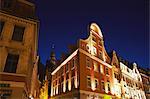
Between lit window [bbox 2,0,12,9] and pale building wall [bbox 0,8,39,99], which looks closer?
pale building wall [bbox 0,8,39,99]

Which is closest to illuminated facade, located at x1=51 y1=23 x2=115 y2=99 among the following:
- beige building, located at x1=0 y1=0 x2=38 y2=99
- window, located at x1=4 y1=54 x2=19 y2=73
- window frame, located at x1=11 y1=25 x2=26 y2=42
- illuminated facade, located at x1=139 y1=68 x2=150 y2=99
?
beige building, located at x1=0 y1=0 x2=38 y2=99

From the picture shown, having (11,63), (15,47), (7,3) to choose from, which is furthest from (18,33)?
(7,3)

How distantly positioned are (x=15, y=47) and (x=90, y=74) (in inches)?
586

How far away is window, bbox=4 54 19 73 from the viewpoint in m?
12.1

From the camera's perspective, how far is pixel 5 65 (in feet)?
39.8

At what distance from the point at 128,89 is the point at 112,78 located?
8944mm

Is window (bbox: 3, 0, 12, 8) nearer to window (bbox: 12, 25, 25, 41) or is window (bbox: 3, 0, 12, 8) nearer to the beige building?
the beige building

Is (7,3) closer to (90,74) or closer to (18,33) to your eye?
(18,33)

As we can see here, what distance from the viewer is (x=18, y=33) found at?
14156 millimetres

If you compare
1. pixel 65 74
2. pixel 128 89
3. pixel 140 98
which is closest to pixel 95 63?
pixel 65 74

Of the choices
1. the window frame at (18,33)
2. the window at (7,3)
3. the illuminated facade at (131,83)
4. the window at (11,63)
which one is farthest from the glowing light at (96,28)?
the window at (11,63)

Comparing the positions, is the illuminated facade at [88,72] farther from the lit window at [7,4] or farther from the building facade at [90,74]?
the lit window at [7,4]

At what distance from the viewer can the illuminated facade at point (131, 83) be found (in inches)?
1385

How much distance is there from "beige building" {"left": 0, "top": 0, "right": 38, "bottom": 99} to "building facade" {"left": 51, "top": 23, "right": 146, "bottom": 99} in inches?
442
